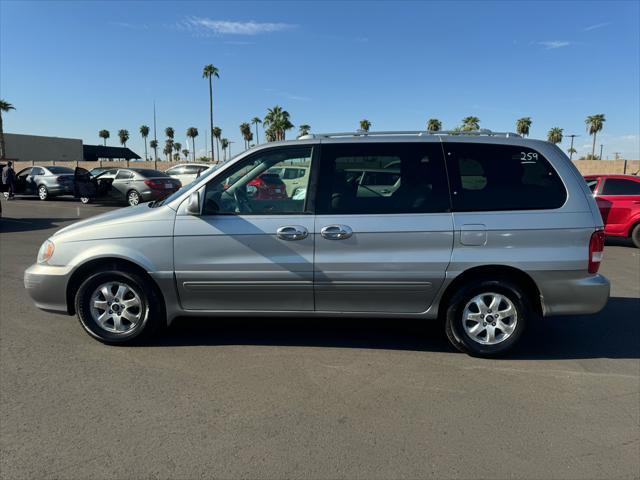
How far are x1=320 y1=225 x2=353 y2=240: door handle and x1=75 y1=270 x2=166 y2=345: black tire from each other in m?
1.66

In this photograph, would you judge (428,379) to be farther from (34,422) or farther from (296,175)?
(34,422)

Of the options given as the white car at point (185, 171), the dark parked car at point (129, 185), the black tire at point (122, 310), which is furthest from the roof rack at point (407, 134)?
the white car at point (185, 171)

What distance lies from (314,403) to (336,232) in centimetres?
140

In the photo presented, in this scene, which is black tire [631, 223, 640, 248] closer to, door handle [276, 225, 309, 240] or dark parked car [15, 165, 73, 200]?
door handle [276, 225, 309, 240]

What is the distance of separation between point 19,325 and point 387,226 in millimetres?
3962

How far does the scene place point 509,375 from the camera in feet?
12.4

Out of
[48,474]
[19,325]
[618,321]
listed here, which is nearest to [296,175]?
[48,474]

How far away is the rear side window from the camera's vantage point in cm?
392

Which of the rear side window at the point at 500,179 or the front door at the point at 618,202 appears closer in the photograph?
the rear side window at the point at 500,179

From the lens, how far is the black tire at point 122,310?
4.11 meters

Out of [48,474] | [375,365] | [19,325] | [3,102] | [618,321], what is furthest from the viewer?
[3,102]

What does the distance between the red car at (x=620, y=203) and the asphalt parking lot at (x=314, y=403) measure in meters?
6.32

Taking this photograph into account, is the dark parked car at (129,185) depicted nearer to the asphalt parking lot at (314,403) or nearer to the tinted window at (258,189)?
the asphalt parking lot at (314,403)

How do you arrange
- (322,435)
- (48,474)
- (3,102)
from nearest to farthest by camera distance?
(48,474), (322,435), (3,102)
